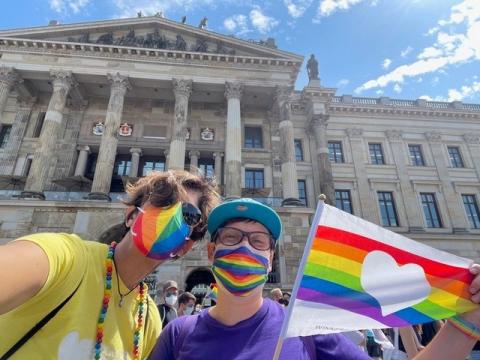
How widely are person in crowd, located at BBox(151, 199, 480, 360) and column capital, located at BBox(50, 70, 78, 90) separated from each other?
909 inches

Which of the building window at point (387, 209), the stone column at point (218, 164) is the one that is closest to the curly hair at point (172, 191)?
the stone column at point (218, 164)

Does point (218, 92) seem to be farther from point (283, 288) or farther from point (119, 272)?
point (119, 272)

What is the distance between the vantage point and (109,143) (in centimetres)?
1938

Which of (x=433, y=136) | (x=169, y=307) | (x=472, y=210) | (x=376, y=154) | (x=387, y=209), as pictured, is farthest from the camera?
(x=433, y=136)

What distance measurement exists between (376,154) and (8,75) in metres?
30.0

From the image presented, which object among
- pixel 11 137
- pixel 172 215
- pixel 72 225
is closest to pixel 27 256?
pixel 172 215

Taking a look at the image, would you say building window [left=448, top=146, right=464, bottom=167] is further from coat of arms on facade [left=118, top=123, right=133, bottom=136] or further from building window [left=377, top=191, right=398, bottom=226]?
coat of arms on facade [left=118, top=123, right=133, bottom=136]

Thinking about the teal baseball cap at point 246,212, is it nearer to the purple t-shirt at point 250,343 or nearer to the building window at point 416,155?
the purple t-shirt at point 250,343

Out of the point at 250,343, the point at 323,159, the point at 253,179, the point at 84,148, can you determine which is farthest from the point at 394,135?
the point at 250,343

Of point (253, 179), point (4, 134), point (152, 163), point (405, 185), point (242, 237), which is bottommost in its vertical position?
point (242, 237)

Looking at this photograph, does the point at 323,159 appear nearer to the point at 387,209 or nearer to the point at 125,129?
the point at 387,209

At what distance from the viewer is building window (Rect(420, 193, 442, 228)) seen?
26719mm

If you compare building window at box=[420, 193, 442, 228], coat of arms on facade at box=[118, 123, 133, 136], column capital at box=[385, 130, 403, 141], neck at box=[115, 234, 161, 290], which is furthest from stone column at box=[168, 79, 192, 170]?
building window at box=[420, 193, 442, 228]

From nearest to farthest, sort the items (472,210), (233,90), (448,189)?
1. (233,90)
2. (472,210)
3. (448,189)
